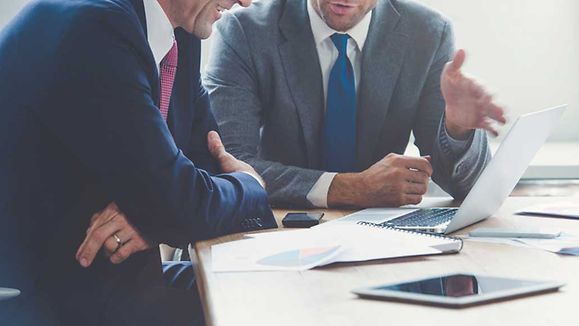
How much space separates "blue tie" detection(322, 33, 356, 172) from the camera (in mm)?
2539

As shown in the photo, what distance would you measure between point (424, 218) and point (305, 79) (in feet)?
2.44

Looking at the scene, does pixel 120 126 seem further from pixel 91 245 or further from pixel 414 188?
pixel 414 188

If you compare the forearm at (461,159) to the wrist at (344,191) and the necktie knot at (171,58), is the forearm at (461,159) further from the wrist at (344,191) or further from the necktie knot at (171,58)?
the necktie knot at (171,58)

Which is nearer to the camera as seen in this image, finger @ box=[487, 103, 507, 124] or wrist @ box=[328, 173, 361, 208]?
finger @ box=[487, 103, 507, 124]

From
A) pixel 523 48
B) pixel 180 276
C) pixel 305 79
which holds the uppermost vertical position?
pixel 305 79

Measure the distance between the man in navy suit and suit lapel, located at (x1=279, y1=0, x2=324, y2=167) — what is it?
80 cm

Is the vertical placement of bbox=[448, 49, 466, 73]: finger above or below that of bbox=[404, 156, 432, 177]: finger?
above

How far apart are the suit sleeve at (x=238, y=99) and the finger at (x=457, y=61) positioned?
0.46 metres

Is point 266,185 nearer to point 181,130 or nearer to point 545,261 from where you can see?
point 181,130

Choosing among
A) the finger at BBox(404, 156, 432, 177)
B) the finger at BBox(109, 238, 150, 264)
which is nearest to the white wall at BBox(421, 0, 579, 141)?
the finger at BBox(404, 156, 432, 177)

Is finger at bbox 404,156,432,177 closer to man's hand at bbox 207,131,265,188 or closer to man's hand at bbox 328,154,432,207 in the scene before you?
man's hand at bbox 328,154,432,207

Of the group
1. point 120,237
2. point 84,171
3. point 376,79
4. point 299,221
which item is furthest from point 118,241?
point 376,79

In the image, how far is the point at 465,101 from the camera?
2117 millimetres

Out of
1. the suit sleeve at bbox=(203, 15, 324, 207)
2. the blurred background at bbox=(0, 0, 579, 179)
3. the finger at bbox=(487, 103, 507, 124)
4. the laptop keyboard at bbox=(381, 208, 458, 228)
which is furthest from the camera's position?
the blurred background at bbox=(0, 0, 579, 179)
